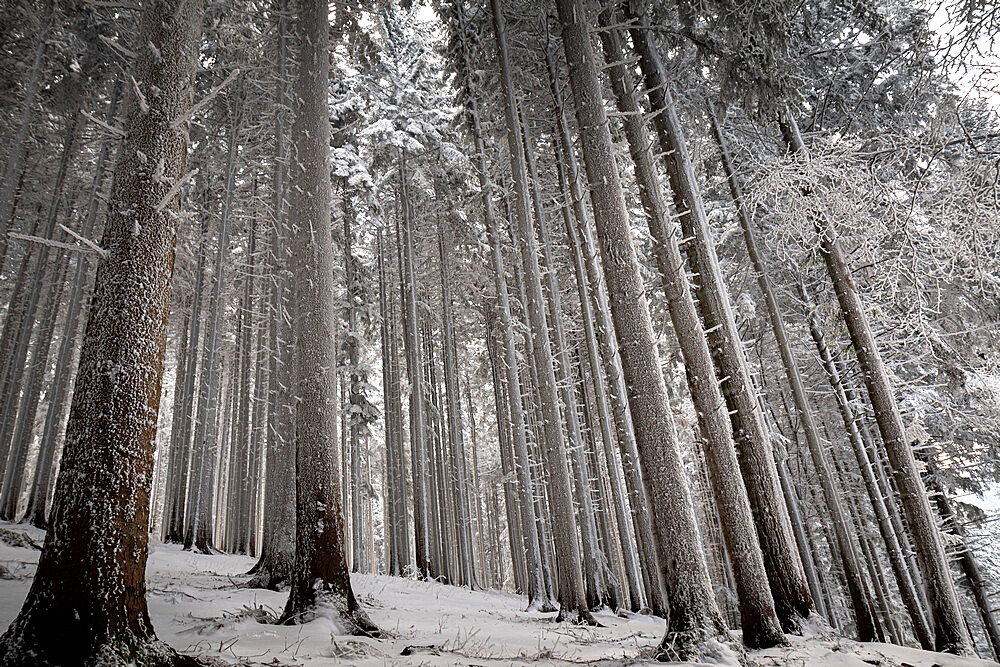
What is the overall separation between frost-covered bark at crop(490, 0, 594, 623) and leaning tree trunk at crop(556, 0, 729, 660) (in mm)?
→ 3184

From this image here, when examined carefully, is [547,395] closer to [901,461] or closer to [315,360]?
[315,360]

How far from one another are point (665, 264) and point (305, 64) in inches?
235

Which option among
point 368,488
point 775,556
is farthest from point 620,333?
point 368,488

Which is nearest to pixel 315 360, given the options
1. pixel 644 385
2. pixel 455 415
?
pixel 644 385

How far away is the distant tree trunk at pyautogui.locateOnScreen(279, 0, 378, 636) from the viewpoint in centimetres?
517

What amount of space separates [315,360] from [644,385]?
149 inches

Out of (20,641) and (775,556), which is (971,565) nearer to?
(775,556)

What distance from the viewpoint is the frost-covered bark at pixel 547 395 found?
340 inches

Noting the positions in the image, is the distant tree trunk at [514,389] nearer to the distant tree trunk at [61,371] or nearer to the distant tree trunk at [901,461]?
the distant tree trunk at [901,461]

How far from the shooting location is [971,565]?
12.6 metres

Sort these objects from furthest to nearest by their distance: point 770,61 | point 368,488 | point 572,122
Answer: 1. point 368,488
2. point 572,122
3. point 770,61

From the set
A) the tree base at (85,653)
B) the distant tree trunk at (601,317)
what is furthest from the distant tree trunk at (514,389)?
the tree base at (85,653)

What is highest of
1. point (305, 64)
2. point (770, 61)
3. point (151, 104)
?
point (305, 64)

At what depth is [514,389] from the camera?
11.0m
